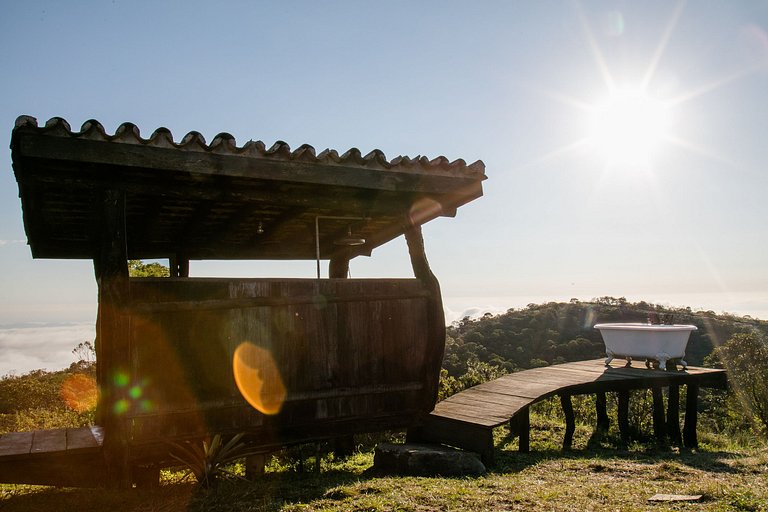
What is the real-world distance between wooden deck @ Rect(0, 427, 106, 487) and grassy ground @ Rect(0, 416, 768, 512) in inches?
7.0

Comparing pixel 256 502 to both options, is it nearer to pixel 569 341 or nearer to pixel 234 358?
pixel 234 358

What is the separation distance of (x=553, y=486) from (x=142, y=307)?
464 cm

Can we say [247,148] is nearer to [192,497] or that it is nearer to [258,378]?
[258,378]

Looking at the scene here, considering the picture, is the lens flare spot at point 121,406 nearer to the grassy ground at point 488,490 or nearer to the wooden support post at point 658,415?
the grassy ground at point 488,490

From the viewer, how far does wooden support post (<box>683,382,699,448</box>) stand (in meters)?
9.19

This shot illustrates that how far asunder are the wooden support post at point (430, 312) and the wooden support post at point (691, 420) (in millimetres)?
5471

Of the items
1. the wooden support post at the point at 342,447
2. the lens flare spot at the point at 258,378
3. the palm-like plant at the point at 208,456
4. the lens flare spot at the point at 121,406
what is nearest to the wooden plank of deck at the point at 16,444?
the lens flare spot at the point at 121,406

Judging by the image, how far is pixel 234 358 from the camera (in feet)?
18.9

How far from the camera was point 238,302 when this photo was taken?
5766 millimetres

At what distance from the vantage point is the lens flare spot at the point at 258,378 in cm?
580

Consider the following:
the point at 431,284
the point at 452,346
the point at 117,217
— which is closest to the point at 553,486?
the point at 431,284

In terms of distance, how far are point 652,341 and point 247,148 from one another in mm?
8402

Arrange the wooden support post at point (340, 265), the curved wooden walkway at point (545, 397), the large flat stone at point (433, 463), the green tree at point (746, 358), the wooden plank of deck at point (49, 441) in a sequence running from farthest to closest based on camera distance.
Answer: the green tree at point (746, 358)
the wooden support post at point (340, 265)
the curved wooden walkway at point (545, 397)
the large flat stone at point (433, 463)
the wooden plank of deck at point (49, 441)

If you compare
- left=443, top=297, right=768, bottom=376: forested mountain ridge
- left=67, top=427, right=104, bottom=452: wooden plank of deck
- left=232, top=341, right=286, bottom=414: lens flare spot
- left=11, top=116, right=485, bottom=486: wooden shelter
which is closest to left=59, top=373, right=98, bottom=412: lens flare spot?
left=11, top=116, right=485, bottom=486: wooden shelter
